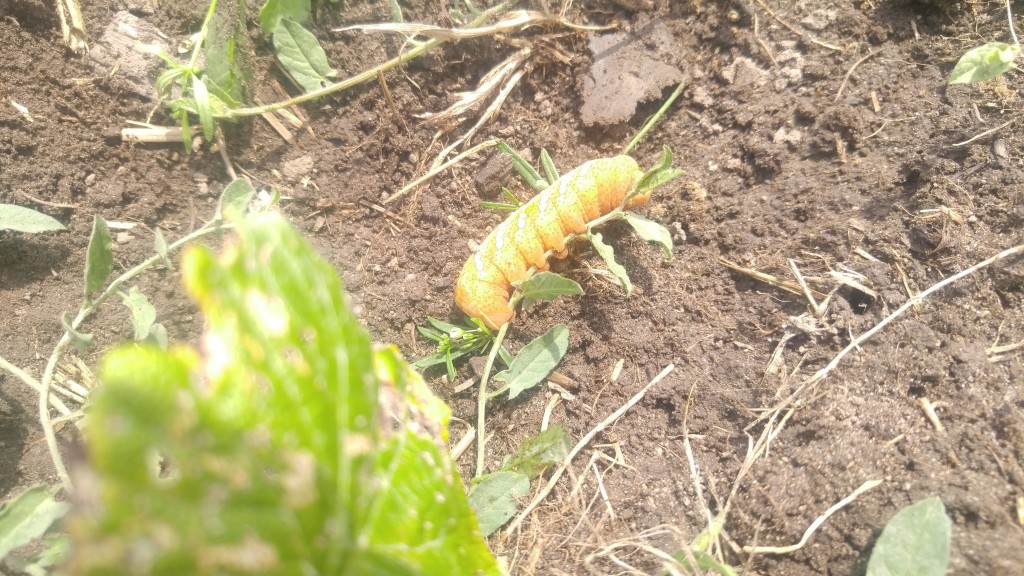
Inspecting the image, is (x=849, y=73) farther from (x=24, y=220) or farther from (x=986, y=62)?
(x=24, y=220)

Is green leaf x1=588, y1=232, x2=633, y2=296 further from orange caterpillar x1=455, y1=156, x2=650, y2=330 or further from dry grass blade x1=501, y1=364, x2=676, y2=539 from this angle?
dry grass blade x1=501, y1=364, x2=676, y2=539

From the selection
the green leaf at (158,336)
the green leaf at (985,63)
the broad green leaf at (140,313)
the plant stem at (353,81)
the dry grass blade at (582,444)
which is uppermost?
the plant stem at (353,81)

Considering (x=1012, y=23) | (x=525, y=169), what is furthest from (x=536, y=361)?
(x=1012, y=23)

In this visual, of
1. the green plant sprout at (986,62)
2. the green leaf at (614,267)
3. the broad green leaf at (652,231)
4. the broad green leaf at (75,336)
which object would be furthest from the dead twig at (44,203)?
the green plant sprout at (986,62)

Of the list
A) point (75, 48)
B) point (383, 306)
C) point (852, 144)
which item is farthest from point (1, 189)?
point (852, 144)

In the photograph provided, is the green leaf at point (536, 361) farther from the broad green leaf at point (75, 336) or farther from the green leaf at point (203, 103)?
the green leaf at point (203, 103)

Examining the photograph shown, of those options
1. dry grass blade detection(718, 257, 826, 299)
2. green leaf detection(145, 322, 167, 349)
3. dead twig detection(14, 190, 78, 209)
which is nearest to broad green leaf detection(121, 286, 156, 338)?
green leaf detection(145, 322, 167, 349)
